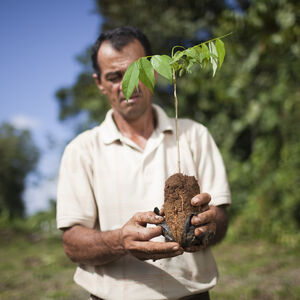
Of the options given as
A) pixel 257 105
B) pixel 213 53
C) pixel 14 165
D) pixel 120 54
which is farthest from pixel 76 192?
pixel 14 165

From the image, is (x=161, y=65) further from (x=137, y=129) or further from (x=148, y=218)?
(x=137, y=129)

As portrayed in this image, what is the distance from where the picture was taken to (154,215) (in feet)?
5.45

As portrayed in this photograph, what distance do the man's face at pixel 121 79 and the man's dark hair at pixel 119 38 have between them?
3 centimetres

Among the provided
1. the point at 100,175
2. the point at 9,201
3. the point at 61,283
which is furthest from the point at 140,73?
the point at 9,201

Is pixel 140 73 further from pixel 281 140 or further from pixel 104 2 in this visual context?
pixel 104 2

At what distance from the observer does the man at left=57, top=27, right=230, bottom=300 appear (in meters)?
1.88

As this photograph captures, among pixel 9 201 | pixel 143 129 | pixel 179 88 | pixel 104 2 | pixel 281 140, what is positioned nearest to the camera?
pixel 143 129

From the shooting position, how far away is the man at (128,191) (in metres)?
1.88

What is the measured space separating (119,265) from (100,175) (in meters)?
0.52

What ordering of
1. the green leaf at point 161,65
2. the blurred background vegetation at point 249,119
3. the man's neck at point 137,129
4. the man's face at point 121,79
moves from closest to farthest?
the green leaf at point 161,65 < the man's face at point 121,79 < the man's neck at point 137,129 < the blurred background vegetation at point 249,119

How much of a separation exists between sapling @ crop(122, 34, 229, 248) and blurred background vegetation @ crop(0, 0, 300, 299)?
3246 millimetres

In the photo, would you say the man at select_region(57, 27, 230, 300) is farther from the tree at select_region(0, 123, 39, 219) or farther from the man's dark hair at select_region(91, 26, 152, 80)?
the tree at select_region(0, 123, 39, 219)

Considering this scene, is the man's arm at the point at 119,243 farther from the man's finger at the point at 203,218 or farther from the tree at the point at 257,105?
the tree at the point at 257,105

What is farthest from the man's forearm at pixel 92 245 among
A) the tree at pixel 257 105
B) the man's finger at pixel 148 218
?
the tree at pixel 257 105
